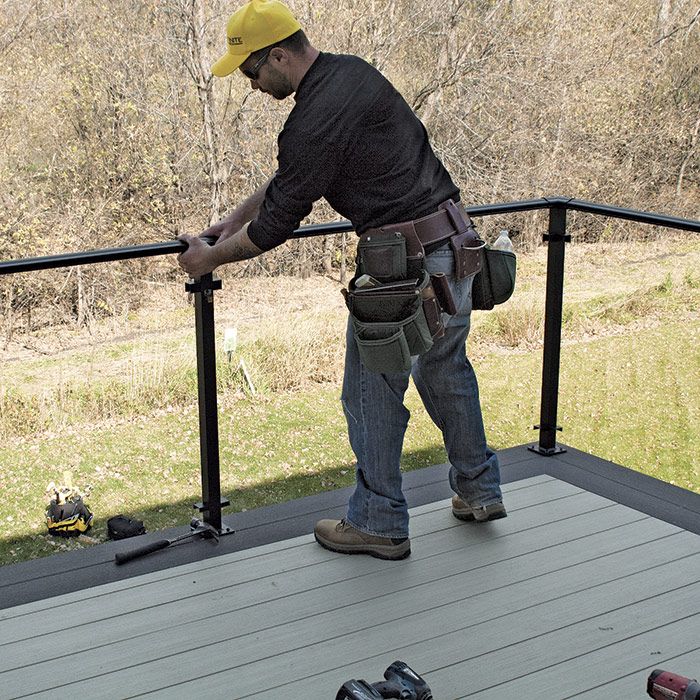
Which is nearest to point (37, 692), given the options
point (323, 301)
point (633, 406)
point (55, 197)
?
point (633, 406)

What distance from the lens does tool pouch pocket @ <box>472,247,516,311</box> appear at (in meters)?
2.42

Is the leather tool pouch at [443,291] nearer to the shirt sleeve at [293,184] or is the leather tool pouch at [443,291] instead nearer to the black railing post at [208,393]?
the shirt sleeve at [293,184]

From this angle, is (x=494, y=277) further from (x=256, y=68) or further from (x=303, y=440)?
(x=303, y=440)

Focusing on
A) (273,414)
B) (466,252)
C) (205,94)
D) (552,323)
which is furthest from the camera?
(205,94)

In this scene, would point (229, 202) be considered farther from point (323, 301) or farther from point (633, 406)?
point (633, 406)

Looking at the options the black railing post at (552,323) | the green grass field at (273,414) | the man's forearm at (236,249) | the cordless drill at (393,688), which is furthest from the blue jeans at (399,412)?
the green grass field at (273,414)

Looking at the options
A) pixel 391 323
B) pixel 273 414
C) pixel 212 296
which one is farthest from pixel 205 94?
pixel 391 323

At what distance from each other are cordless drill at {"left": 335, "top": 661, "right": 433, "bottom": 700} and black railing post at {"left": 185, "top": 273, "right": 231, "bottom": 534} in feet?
2.91

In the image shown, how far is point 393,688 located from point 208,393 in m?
1.01

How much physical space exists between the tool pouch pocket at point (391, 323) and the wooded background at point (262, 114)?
663 cm

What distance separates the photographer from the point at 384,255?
218 centimetres

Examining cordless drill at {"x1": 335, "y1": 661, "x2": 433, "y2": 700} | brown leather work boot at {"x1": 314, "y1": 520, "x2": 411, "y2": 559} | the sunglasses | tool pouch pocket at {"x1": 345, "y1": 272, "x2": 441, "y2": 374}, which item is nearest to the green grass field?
brown leather work boot at {"x1": 314, "y1": 520, "x2": 411, "y2": 559}

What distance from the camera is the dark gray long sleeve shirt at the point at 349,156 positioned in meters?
2.05

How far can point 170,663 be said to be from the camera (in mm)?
1952
